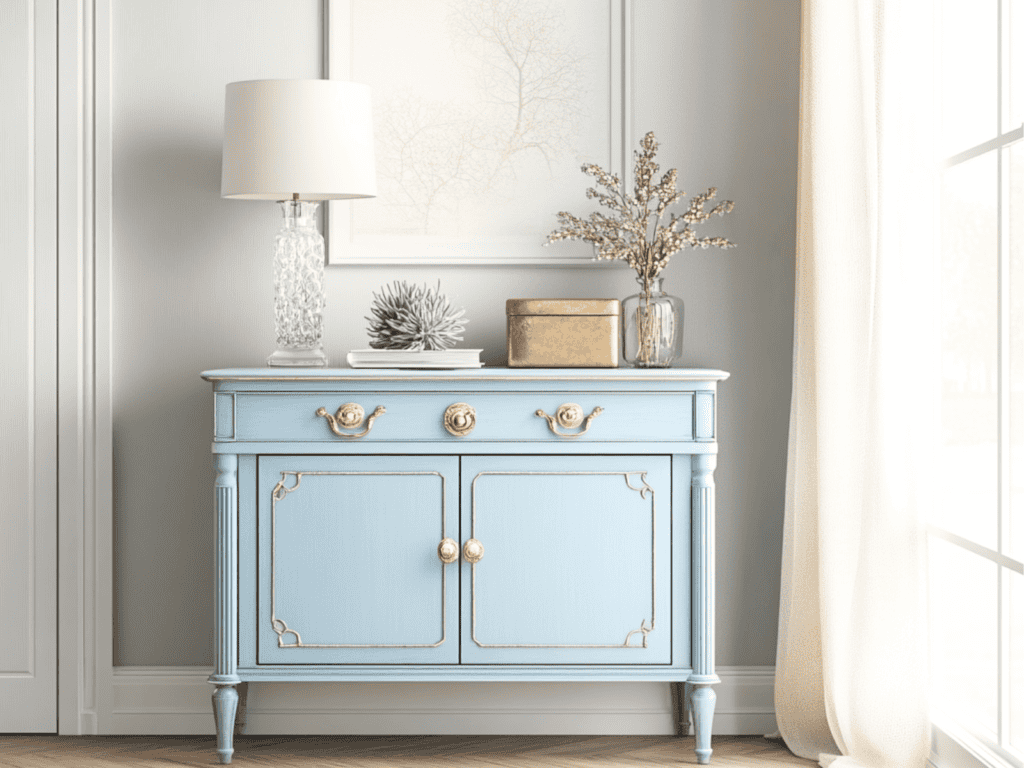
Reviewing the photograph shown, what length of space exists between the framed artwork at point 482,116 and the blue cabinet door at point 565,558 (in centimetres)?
63

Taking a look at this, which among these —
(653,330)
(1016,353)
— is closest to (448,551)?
(653,330)

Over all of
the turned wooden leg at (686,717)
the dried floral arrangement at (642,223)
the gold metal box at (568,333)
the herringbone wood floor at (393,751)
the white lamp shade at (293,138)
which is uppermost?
the white lamp shade at (293,138)

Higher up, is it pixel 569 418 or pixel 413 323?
pixel 413 323

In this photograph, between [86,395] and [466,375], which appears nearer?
[466,375]

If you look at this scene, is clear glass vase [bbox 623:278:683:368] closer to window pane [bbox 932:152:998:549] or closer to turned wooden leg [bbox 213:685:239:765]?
window pane [bbox 932:152:998:549]

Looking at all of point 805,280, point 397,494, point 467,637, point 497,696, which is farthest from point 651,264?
point 497,696

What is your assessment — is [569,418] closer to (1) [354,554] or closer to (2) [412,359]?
(2) [412,359]

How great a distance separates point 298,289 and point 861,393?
1299mm

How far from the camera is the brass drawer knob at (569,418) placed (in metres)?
2.22

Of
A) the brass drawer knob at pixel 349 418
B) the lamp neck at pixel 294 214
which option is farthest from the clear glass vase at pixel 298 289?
the brass drawer knob at pixel 349 418

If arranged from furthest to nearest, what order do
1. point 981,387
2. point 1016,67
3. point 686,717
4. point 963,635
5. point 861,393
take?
point 686,717, point 861,393, point 963,635, point 981,387, point 1016,67

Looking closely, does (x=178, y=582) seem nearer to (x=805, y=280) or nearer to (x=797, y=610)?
(x=797, y=610)

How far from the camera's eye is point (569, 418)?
2.22 m

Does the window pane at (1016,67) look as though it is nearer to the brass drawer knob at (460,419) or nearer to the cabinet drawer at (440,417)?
the cabinet drawer at (440,417)
